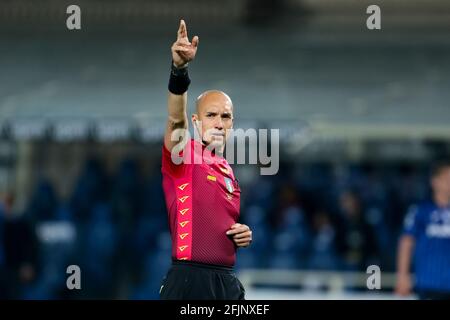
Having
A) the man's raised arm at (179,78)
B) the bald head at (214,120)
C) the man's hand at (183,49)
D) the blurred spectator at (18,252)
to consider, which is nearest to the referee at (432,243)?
the bald head at (214,120)

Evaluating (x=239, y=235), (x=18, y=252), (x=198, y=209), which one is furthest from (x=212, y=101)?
(x=18, y=252)

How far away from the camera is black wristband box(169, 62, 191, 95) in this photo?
357cm

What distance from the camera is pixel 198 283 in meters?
3.69

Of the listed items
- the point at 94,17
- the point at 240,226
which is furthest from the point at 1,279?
the point at 240,226

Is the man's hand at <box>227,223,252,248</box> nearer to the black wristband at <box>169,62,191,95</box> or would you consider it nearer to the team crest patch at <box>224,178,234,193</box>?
the team crest patch at <box>224,178,234,193</box>

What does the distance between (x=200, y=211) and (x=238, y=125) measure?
7240 millimetres

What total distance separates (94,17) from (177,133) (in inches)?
350

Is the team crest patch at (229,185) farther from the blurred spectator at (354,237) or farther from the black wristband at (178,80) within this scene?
the blurred spectator at (354,237)

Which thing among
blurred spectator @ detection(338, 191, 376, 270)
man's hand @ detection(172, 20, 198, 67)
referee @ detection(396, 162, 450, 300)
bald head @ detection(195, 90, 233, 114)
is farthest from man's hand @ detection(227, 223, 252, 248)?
blurred spectator @ detection(338, 191, 376, 270)

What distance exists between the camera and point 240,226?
3.77m

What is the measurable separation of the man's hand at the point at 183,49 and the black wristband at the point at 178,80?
0.02 m

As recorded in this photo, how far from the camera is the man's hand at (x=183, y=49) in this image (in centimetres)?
352
